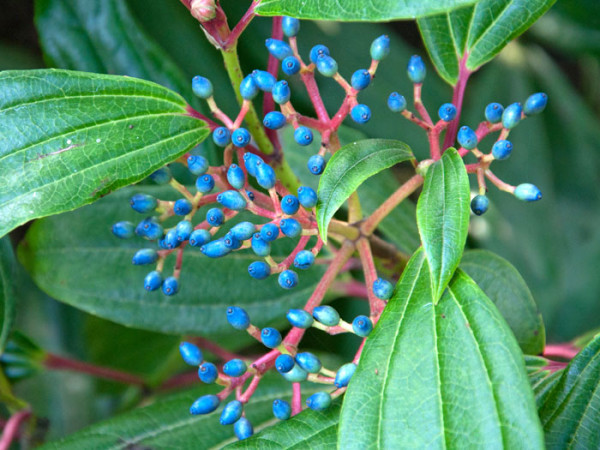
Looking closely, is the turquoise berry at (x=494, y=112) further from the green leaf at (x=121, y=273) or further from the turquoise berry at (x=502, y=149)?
the green leaf at (x=121, y=273)

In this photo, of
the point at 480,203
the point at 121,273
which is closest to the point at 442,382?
the point at 480,203

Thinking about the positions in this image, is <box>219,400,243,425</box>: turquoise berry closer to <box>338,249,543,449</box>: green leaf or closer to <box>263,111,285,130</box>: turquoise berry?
<box>338,249,543,449</box>: green leaf

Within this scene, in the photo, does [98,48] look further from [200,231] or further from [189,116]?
[200,231]

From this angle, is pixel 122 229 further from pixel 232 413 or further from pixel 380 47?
pixel 380 47

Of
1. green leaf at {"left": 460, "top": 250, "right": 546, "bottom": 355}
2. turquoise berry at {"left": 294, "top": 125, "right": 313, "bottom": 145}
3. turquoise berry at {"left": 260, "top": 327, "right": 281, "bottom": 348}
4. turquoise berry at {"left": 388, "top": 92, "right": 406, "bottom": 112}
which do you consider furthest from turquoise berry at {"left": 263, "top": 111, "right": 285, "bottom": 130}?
green leaf at {"left": 460, "top": 250, "right": 546, "bottom": 355}

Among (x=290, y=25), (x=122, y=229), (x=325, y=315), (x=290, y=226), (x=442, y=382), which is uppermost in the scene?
(x=290, y=25)

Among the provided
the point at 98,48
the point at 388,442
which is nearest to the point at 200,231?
the point at 388,442

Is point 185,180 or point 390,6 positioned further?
point 185,180
